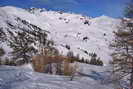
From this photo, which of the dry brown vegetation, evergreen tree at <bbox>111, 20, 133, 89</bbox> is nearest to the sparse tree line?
evergreen tree at <bbox>111, 20, 133, 89</bbox>

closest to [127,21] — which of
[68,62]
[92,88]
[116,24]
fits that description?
[116,24]

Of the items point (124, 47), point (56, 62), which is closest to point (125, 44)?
point (124, 47)

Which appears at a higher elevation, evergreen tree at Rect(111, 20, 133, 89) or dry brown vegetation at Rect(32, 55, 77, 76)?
evergreen tree at Rect(111, 20, 133, 89)

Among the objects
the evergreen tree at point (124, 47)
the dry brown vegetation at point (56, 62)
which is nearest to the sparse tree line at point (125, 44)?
the evergreen tree at point (124, 47)

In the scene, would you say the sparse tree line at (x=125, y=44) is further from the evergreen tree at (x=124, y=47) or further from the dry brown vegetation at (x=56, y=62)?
the dry brown vegetation at (x=56, y=62)

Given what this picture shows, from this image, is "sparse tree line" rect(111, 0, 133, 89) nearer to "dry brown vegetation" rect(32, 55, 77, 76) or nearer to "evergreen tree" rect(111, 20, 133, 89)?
"evergreen tree" rect(111, 20, 133, 89)

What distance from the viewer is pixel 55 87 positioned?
1116 cm

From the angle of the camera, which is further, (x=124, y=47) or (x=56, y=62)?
(x=56, y=62)

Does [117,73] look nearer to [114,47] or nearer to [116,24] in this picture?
[114,47]

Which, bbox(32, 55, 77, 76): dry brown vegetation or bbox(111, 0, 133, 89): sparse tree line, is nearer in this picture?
bbox(111, 0, 133, 89): sparse tree line

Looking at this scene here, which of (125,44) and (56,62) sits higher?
(125,44)

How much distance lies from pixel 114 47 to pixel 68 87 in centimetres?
496

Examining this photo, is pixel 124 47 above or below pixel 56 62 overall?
above

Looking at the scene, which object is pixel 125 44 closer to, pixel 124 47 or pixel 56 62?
pixel 124 47
